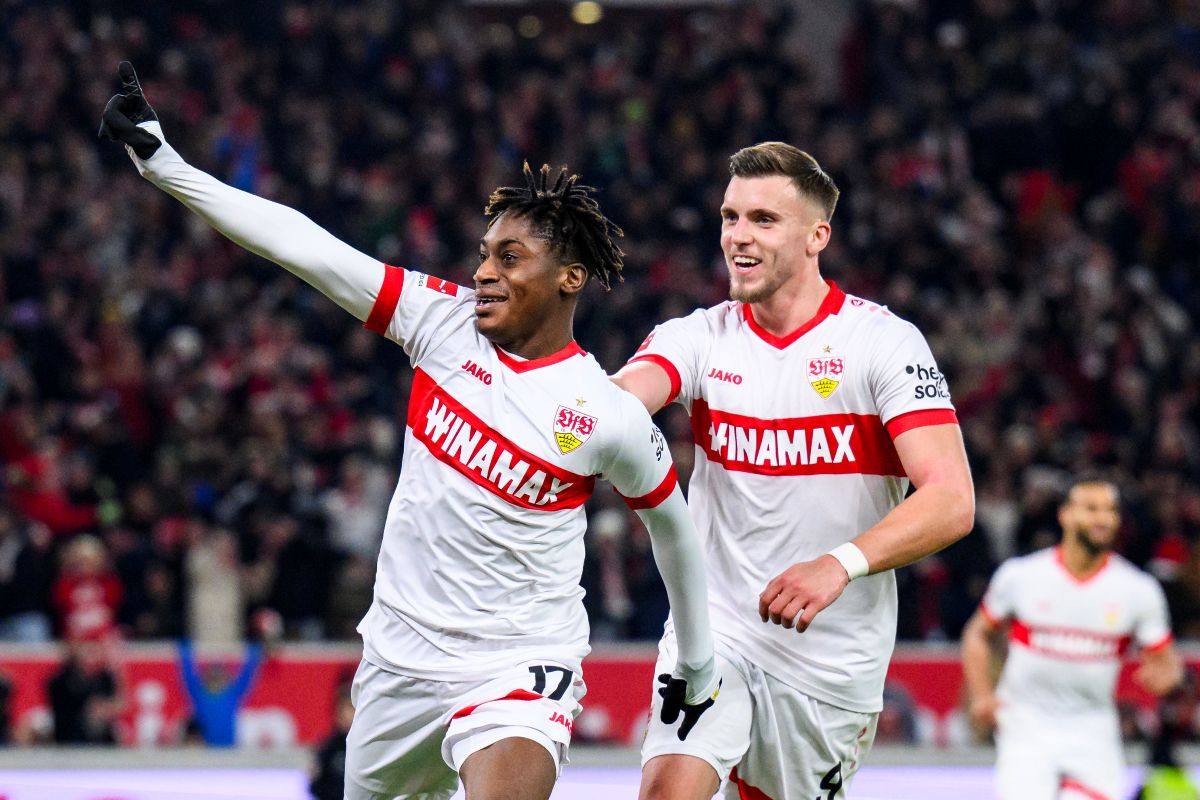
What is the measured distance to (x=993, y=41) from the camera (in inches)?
701

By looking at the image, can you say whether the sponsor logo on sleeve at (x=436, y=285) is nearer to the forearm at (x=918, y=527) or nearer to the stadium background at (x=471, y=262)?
the forearm at (x=918, y=527)

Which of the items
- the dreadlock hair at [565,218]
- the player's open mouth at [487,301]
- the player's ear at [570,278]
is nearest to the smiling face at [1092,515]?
the dreadlock hair at [565,218]

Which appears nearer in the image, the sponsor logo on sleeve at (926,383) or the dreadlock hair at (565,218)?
the dreadlock hair at (565,218)

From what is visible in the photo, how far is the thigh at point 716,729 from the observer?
505cm

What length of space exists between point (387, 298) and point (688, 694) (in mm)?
1410

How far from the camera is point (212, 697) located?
10.0 m

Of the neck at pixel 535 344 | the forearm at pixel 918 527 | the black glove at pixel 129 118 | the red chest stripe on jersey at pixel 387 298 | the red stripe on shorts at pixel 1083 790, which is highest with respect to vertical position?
the black glove at pixel 129 118

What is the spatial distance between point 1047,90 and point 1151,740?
9225 millimetres

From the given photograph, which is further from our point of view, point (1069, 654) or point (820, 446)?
point (1069, 654)

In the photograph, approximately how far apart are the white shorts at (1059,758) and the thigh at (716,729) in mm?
3845

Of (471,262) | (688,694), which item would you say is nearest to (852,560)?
(688,694)

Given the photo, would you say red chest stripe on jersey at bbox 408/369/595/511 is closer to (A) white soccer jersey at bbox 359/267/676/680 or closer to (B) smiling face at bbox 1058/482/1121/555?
(A) white soccer jersey at bbox 359/267/676/680

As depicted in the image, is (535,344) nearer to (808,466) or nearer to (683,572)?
(683,572)

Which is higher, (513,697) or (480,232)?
(480,232)
